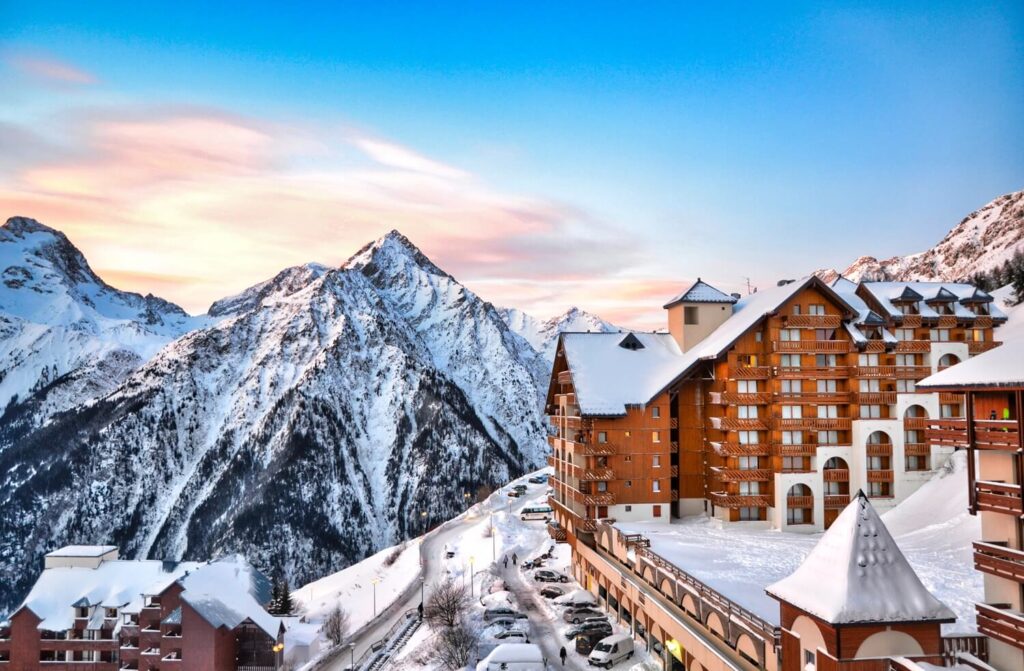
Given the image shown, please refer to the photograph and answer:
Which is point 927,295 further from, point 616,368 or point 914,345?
point 616,368

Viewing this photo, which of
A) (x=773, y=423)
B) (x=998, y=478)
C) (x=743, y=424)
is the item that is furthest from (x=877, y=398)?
(x=998, y=478)

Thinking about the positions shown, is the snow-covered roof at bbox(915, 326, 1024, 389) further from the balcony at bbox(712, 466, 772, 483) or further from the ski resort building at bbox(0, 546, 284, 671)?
the ski resort building at bbox(0, 546, 284, 671)

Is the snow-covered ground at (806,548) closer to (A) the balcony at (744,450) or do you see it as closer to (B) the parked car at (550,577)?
(A) the balcony at (744,450)

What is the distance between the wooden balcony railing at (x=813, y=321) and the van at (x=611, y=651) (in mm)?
26948

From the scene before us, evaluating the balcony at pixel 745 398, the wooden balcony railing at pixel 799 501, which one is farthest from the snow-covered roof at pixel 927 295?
the wooden balcony railing at pixel 799 501

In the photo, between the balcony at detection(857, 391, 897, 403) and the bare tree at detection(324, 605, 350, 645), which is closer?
the balcony at detection(857, 391, 897, 403)

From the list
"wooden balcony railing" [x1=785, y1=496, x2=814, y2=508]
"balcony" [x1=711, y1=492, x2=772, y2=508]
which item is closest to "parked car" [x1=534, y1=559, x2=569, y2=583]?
"balcony" [x1=711, y1=492, x2=772, y2=508]

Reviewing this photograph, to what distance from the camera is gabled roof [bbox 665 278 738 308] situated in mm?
65000

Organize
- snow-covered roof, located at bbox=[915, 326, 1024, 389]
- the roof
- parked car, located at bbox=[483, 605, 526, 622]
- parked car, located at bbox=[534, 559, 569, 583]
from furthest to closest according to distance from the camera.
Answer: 1. the roof
2. parked car, located at bbox=[534, 559, 569, 583]
3. parked car, located at bbox=[483, 605, 526, 622]
4. snow-covered roof, located at bbox=[915, 326, 1024, 389]

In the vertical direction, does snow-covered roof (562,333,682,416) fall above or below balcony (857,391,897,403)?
above

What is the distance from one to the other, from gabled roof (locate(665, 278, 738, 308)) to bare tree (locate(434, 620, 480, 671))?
3182 cm

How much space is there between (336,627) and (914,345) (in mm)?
60084

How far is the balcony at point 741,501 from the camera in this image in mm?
57188

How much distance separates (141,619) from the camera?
85.8m
